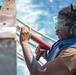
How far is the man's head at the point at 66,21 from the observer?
2164 mm

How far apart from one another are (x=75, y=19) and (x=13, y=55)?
691 mm

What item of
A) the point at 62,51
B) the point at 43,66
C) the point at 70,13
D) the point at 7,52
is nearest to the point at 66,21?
the point at 70,13

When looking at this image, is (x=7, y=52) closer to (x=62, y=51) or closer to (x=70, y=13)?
(x=62, y=51)

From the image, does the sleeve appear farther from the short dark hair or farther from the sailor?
the short dark hair

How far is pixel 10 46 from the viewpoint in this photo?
5.29ft

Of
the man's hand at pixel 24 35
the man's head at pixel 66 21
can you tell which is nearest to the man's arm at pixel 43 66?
the man's hand at pixel 24 35

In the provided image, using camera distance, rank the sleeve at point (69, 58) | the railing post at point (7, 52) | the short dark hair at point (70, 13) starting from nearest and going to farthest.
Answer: the railing post at point (7, 52)
the sleeve at point (69, 58)
the short dark hair at point (70, 13)

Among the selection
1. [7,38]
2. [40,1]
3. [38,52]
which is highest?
[7,38]

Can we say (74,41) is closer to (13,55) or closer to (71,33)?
(71,33)

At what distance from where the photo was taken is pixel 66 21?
2.22 metres

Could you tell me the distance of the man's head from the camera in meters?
2.16

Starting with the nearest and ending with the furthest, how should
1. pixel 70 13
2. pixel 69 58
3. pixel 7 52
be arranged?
pixel 7 52, pixel 69 58, pixel 70 13

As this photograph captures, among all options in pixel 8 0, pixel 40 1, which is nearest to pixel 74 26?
pixel 8 0

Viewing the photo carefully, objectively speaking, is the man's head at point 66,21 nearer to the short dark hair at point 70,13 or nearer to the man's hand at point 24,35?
the short dark hair at point 70,13
